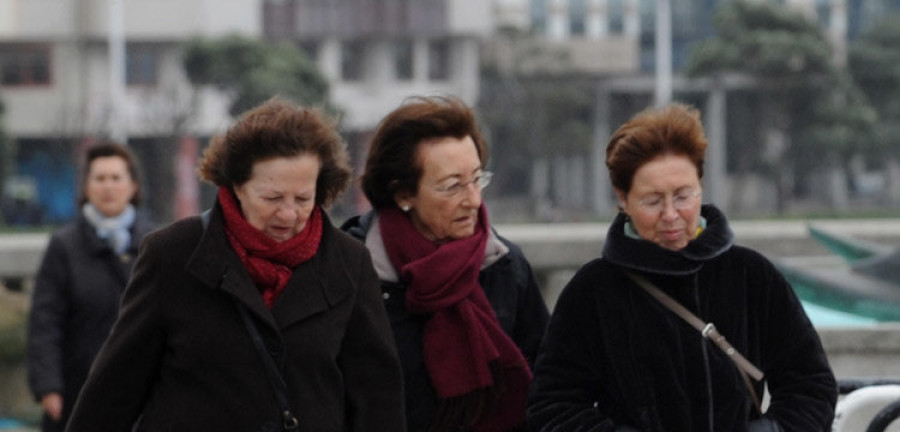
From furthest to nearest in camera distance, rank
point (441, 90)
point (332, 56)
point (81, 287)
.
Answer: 1. point (332, 56)
2. point (441, 90)
3. point (81, 287)

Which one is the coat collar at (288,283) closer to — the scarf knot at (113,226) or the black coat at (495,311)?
the black coat at (495,311)

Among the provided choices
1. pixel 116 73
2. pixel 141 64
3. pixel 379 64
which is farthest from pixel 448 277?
pixel 379 64

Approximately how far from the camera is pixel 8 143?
47.2 metres

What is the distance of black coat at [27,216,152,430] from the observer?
583 cm

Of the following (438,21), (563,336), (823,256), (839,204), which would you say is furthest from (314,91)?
(563,336)

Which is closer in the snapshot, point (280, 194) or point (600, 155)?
point (280, 194)

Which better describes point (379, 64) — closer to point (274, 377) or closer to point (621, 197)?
point (621, 197)

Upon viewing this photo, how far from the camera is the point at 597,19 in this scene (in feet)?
210

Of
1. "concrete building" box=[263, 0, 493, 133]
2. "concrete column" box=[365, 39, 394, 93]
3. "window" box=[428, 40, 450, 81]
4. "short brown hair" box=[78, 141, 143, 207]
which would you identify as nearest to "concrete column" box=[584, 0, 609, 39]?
"concrete building" box=[263, 0, 493, 133]

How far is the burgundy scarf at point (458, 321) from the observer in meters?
3.93

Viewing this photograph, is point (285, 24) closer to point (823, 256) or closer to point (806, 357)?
point (823, 256)

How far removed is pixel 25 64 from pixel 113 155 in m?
46.8

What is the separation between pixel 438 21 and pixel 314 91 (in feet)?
30.8

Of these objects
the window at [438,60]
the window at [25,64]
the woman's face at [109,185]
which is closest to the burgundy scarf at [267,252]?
the woman's face at [109,185]
